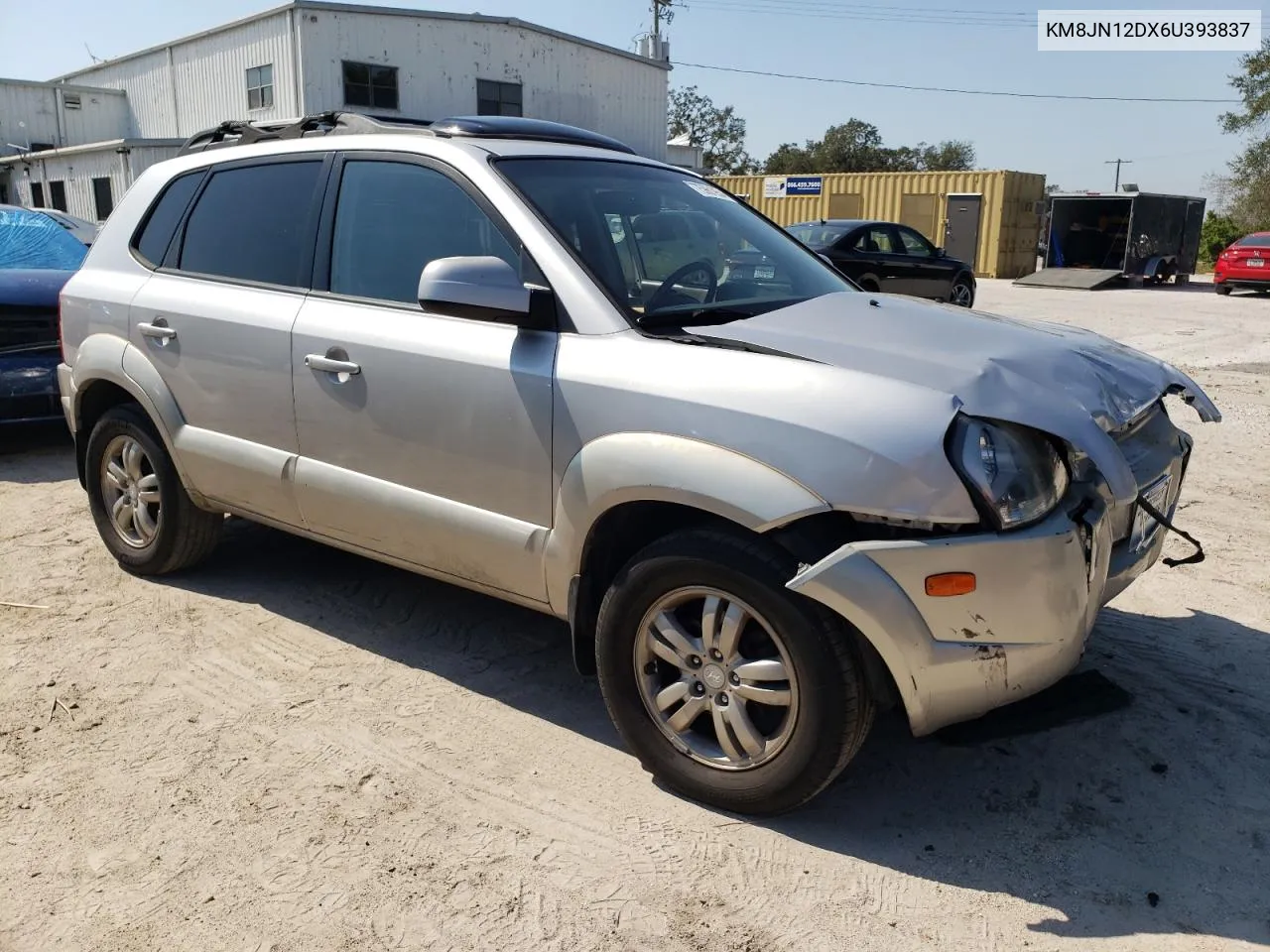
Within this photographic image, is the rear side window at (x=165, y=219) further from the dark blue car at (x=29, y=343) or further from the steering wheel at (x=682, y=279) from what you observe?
the dark blue car at (x=29, y=343)

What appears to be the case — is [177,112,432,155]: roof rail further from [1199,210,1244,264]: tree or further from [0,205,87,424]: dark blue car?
[1199,210,1244,264]: tree

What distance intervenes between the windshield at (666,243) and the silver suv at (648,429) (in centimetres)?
2

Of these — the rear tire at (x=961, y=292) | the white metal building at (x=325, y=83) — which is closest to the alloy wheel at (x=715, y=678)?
the rear tire at (x=961, y=292)

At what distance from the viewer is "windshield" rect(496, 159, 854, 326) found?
3.26 meters

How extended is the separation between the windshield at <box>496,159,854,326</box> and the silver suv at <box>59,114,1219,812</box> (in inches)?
0.6

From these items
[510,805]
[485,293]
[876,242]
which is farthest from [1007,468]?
[876,242]

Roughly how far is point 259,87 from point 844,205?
17270 millimetres

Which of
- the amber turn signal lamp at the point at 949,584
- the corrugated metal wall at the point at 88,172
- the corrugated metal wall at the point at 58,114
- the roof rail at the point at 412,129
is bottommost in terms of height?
the amber turn signal lamp at the point at 949,584

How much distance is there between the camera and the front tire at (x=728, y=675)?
2637 mm

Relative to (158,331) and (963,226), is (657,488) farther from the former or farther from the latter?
(963,226)

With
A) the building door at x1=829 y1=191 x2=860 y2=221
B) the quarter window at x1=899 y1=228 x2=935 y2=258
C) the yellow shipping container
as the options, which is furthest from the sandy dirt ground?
the building door at x1=829 y1=191 x2=860 y2=221

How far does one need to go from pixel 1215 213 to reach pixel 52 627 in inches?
1866

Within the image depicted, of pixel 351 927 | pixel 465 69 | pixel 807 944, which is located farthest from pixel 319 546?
pixel 465 69

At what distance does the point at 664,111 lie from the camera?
34.5 meters
